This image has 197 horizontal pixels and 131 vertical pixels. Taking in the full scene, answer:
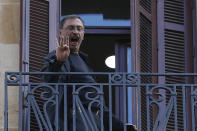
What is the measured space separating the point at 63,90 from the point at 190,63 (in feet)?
5.70

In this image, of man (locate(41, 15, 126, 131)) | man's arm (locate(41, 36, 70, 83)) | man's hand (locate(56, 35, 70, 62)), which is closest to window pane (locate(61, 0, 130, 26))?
man (locate(41, 15, 126, 131))

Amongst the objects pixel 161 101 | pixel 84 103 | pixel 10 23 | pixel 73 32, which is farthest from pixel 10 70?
pixel 161 101

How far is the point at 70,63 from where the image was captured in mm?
10789

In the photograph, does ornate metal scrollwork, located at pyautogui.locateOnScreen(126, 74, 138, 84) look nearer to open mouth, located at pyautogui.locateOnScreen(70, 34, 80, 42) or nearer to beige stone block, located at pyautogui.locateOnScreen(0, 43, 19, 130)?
open mouth, located at pyautogui.locateOnScreen(70, 34, 80, 42)

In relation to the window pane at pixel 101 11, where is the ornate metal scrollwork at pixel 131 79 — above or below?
below

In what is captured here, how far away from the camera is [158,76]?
1152 centimetres

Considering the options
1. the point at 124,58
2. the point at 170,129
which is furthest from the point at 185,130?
the point at 124,58

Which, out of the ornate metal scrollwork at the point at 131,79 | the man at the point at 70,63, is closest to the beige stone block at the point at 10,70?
the man at the point at 70,63

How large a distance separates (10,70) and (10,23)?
504mm

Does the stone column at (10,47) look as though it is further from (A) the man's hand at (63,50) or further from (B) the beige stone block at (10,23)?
(A) the man's hand at (63,50)

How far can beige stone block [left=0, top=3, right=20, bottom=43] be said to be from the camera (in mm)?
11789

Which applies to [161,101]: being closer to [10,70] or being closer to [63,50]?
[63,50]

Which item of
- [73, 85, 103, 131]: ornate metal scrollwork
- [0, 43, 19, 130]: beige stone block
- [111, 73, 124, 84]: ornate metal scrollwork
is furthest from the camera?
[0, 43, 19, 130]: beige stone block

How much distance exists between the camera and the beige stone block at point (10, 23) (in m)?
11.8
